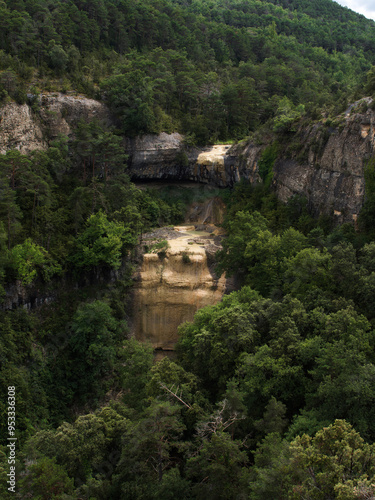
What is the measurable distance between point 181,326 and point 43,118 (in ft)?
89.9

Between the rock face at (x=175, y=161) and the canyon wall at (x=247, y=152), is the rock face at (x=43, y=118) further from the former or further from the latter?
the rock face at (x=175, y=161)

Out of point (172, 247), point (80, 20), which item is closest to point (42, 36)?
point (80, 20)

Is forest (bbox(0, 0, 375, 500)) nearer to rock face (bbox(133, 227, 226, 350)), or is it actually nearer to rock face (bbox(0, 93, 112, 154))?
rock face (bbox(0, 93, 112, 154))

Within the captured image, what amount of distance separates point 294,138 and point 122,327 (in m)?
24.0

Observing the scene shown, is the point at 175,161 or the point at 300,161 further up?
the point at 175,161

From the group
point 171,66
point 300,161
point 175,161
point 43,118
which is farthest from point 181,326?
point 171,66

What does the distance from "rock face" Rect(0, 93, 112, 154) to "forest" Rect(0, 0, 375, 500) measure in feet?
3.60

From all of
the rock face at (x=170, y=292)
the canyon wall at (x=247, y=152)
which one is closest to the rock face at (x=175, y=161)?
the canyon wall at (x=247, y=152)

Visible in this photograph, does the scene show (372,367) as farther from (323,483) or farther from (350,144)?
(350,144)

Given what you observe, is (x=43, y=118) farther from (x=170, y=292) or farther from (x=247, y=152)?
(x=170, y=292)

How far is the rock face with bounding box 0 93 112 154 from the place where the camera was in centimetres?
3772

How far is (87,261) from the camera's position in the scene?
3366 cm

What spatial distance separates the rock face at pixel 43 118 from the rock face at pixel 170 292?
16.3 meters

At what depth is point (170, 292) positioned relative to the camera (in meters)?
37.1
